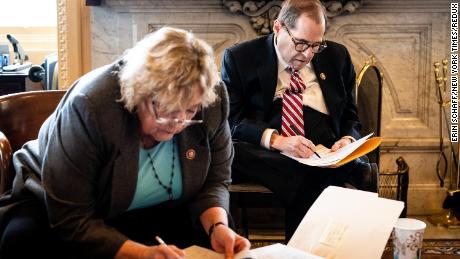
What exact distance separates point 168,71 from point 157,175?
1.10 feet

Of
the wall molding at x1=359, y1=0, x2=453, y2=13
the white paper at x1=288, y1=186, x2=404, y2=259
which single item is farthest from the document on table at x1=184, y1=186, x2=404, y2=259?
the wall molding at x1=359, y1=0, x2=453, y2=13

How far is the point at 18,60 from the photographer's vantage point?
404 cm

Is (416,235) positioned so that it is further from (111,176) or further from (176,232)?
(111,176)

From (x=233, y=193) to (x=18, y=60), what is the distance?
7.70ft

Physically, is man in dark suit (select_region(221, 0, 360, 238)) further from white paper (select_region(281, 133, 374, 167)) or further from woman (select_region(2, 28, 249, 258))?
woman (select_region(2, 28, 249, 258))

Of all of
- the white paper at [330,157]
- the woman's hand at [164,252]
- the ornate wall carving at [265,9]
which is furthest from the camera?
the ornate wall carving at [265,9]

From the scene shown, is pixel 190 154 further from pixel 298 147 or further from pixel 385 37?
pixel 385 37

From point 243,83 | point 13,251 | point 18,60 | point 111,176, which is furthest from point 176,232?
point 18,60

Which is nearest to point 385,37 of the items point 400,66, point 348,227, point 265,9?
point 400,66

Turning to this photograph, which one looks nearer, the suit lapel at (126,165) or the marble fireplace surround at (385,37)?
the suit lapel at (126,165)

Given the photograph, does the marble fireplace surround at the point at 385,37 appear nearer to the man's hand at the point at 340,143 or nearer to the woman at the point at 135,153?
the man's hand at the point at 340,143

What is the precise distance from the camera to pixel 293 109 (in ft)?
7.64

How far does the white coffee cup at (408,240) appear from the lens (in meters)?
1.43

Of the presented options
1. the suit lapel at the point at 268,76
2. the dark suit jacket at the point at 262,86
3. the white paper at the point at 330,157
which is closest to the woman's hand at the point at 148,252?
the white paper at the point at 330,157
